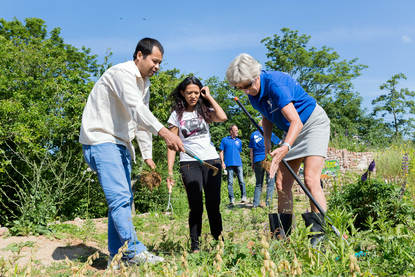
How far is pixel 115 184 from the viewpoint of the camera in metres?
2.96

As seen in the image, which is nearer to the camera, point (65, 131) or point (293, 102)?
point (293, 102)

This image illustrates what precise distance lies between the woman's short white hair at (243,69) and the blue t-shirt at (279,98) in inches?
5.0

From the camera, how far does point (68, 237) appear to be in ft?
14.6

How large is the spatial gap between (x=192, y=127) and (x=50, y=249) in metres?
2.02

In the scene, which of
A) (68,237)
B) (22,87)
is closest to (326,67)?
(22,87)

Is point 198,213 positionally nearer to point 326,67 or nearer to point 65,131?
point 65,131

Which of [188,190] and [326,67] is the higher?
[326,67]

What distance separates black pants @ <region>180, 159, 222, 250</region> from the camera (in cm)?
347

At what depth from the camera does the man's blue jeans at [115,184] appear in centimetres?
287

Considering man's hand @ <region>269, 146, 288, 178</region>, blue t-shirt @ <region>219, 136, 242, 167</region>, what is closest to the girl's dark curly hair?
man's hand @ <region>269, 146, 288, 178</region>

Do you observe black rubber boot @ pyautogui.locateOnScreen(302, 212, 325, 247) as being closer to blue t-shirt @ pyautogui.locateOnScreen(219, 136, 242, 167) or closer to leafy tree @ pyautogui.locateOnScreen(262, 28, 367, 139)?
blue t-shirt @ pyautogui.locateOnScreen(219, 136, 242, 167)

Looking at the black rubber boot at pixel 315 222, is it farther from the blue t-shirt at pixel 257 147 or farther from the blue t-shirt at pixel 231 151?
the blue t-shirt at pixel 231 151

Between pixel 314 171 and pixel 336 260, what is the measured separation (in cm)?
106

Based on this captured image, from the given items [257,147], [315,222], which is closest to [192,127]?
[315,222]
